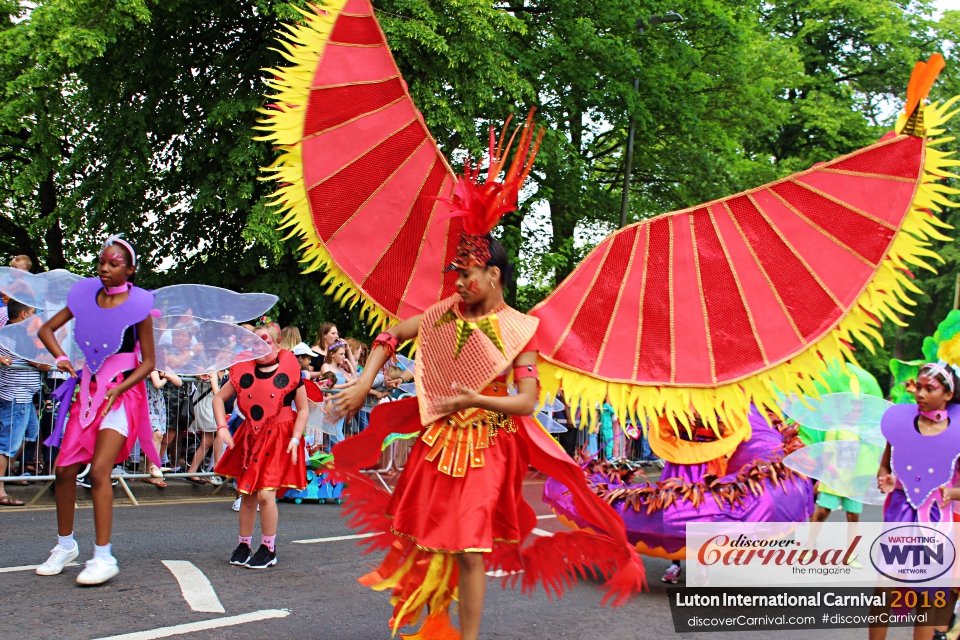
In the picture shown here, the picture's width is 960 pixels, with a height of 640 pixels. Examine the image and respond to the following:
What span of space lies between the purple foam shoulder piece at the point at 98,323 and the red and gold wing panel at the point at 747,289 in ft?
7.90

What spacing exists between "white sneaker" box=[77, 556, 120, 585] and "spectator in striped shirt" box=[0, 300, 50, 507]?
128 inches

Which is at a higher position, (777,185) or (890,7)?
(890,7)

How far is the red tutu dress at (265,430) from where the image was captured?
5.95m

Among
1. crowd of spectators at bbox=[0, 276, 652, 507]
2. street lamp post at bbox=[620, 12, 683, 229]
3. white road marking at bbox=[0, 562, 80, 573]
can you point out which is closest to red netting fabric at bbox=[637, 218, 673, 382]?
crowd of spectators at bbox=[0, 276, 652, 507]

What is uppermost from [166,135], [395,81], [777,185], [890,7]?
→ [890,7]

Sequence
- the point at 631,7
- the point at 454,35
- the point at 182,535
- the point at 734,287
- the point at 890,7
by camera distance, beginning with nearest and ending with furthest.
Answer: the point at 734,287
the point at 182,535
the point at 454,35
the point at 631,7
the point at 890,7

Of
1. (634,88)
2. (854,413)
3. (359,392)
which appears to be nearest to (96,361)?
(359,392)

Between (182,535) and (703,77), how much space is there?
13290 millimetres

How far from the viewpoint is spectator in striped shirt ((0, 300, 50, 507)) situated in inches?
309

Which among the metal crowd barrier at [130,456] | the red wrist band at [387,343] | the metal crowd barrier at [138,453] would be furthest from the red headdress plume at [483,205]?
the metal crowd barrier at [130,456]

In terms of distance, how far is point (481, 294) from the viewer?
4.01 m

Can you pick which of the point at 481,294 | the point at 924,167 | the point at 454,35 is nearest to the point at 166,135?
the point at 454,35

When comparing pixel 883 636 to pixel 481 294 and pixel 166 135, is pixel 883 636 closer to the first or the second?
pixel 481 294

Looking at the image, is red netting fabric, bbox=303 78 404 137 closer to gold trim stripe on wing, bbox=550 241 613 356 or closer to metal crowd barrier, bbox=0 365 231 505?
gold trim stripe on wing, bbox=550 241 613 356
